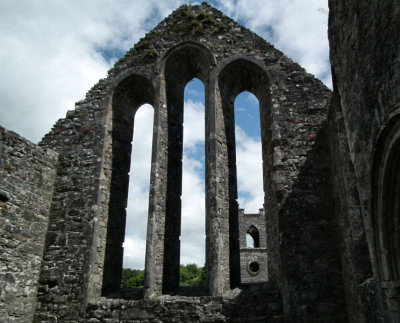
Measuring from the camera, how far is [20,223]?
247 inches

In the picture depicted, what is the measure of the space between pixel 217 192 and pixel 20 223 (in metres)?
3.48

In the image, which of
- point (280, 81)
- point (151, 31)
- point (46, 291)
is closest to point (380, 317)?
point (280, 81)

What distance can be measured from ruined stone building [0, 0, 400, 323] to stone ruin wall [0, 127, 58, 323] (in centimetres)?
2

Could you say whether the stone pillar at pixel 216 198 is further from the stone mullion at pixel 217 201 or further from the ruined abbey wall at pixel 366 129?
the ruined abbey wall at pixel 366 129

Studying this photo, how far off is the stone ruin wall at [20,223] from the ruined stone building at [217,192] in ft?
0.08

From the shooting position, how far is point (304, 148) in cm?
676

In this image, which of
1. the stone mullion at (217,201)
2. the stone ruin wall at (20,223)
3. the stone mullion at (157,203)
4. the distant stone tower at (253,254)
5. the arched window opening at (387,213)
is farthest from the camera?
the distant stone tower at (253,254)

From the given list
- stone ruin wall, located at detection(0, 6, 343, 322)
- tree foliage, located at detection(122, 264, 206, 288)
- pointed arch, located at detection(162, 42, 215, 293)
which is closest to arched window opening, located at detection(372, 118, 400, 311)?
stone ruin wall, located at detection(0, 6, 343, 322)

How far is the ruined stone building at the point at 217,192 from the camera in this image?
4342mm

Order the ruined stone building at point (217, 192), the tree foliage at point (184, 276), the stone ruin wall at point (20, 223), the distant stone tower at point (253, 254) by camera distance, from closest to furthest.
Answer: the ruined stone building at point (217, 192), the stone ruin wall at point (20, 223), the distant stone tower at point (253, 254), the tree foliage at point (184, 276)

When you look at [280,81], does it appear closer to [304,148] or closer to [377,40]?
[304,148]

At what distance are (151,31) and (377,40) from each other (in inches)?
253

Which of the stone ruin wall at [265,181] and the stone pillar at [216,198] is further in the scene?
the stone pillar at [216,198]

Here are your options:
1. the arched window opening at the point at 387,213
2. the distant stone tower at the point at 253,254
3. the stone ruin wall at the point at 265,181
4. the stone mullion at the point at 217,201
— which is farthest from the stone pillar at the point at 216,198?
the distant stone tower at the point at 253,254
